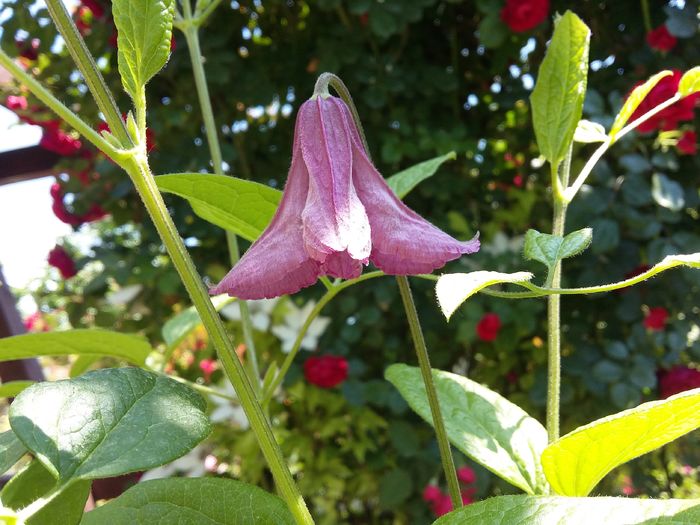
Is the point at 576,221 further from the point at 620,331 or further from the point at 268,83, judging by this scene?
the point at 268,83

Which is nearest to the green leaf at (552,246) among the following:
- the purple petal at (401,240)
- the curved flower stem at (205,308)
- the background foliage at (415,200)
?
the purple petal at (401,240)

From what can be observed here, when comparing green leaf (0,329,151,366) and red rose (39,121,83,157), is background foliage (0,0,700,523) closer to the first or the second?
red rose (39,121,83,157)

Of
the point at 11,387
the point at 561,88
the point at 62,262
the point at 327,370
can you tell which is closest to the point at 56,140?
the point at 62,262

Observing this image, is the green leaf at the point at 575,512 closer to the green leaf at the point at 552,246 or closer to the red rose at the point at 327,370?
the green leaf at the point at 552,246

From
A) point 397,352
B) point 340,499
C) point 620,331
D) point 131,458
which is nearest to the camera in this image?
point 131,458

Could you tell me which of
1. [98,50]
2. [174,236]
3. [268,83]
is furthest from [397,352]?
[174,236]

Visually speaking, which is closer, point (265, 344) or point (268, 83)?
point (268, 83)

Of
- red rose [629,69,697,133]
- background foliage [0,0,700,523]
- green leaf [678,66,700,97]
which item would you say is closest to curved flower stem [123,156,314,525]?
green leaf [678,66,700,97]
